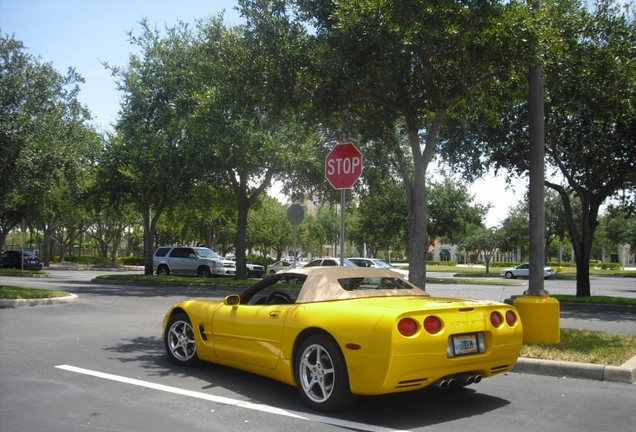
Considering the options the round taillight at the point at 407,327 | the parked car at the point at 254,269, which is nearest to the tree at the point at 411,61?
the round taillight at the point at 407,327

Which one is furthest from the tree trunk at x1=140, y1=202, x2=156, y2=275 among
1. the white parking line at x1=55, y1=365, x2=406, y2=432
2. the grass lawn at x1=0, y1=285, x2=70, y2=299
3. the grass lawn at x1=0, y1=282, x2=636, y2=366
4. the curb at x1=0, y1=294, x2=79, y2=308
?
the grass lawn at x1=0, y1=282, x2=636, y2=366

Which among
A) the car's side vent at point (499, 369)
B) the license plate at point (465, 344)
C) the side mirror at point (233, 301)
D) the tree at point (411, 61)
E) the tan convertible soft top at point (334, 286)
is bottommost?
the car's side vent at point (499, 369)

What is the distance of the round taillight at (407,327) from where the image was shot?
512 centimetres

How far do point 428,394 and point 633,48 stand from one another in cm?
1138

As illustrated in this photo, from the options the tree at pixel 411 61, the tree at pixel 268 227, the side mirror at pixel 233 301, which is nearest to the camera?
the side mirror at pixel 233 301

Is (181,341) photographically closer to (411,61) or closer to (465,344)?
(465,344)

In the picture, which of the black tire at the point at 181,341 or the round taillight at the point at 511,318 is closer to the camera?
the round taillight at the point at 511,318

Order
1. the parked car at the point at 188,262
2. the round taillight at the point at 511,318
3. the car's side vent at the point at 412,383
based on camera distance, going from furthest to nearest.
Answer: the parked car at the point at 188,262
the round taillight at the point at 511,318
the car's side vent at the point at 412,383

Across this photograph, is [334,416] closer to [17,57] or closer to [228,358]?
[228,358]

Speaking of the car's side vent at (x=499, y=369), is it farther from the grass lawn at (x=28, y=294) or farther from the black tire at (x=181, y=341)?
the grass lawn at (x=28, y=294)

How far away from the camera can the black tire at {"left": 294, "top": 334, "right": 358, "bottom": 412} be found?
5.34 m

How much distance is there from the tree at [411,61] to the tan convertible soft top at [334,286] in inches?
113

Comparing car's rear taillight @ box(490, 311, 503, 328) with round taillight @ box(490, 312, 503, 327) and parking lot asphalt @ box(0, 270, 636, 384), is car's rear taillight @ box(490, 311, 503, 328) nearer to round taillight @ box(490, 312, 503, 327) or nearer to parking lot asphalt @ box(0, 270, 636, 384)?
round taillight @ box(490, 312, 503, 327)

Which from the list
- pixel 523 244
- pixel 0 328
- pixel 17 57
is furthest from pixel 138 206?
pixel 523 244
